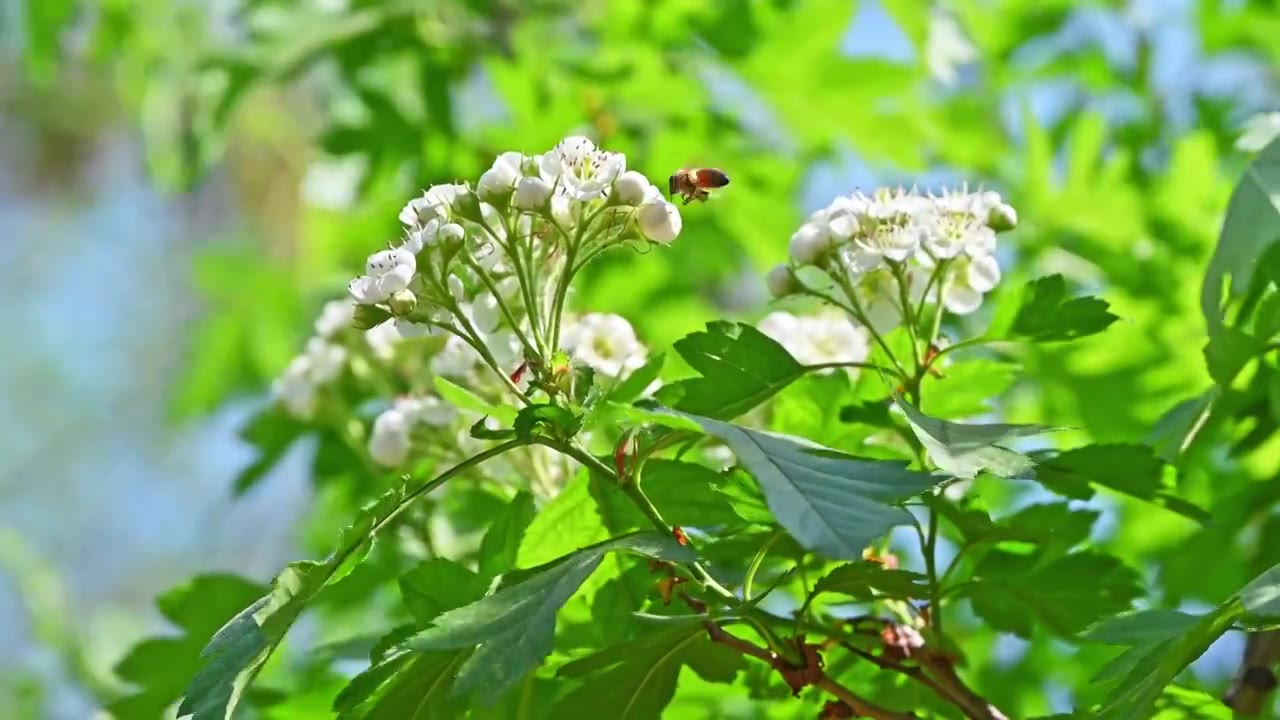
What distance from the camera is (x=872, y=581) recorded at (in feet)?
2.56

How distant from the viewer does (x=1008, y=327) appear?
36.9 inches

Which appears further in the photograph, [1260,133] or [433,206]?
[1260,133]

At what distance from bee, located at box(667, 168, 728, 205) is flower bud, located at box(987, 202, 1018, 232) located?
209 mm

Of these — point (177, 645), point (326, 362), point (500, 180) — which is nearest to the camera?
point (500, 180)

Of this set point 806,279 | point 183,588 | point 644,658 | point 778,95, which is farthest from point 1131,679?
point 778,95

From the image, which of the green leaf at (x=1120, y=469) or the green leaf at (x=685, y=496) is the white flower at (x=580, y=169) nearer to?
the green leaf at (x=685, y=496)

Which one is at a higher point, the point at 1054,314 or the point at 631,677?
the point at 1054,314

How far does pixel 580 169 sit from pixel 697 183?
0.70 feet

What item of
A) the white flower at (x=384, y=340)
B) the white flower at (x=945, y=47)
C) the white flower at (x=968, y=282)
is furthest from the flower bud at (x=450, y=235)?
the white flower at (x=945, y=47)

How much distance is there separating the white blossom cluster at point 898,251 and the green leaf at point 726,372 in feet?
0.26

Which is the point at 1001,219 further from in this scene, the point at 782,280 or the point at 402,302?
the point at 402,302

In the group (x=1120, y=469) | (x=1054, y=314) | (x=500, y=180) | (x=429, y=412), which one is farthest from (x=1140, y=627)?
(x=429, y=412)

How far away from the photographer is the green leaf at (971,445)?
704 millimetres

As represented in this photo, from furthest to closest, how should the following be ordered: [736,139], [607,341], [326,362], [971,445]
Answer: [736,139] < [326,362] < [607,341] < [971,445]
